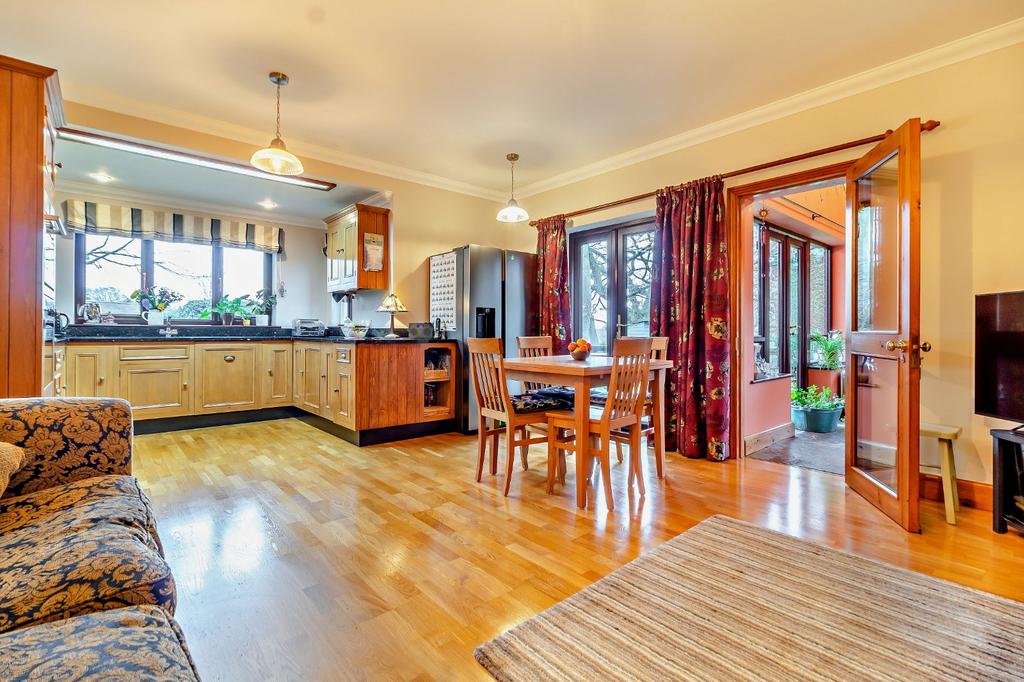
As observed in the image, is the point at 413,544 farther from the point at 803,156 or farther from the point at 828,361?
the point at 828,361

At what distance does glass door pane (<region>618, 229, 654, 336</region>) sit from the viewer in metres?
4.56

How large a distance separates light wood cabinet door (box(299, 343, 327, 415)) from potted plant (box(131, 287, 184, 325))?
1.68m

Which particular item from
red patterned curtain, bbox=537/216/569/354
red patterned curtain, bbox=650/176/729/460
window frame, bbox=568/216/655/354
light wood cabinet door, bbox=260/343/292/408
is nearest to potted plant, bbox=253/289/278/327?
light wood cabinet door, bbox=260/343/292/408

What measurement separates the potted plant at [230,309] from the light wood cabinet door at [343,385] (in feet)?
6.91

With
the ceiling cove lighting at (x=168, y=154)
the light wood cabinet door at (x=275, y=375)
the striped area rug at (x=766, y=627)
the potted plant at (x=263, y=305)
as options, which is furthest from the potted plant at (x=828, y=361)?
the potted plant at (x=263, y=305)

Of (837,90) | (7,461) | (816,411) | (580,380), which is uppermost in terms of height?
(837,90)

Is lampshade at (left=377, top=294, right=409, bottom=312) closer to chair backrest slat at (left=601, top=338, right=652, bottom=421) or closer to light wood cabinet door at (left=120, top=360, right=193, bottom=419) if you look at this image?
light wood cabinet door at (left=120, top=360, right=193, bottom=419)

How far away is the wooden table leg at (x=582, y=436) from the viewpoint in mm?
2592

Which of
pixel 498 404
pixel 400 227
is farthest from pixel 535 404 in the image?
pixel 400 227

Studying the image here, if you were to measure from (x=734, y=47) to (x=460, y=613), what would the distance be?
3.27 metres

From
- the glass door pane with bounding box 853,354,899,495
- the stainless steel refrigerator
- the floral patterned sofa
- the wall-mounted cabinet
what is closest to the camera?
the floral patterned sofa

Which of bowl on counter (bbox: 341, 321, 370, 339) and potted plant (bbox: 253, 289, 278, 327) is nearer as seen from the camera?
bowl on counter (bbox: 341, 321, 370, 339)

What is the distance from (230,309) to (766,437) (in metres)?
6.01

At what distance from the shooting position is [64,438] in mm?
1495
